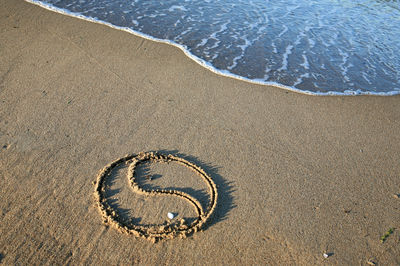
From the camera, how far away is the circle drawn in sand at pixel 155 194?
8.20ft

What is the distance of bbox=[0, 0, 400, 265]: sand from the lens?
8.03 feet

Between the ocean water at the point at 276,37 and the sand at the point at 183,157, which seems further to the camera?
the ocean water at the point at 276,37

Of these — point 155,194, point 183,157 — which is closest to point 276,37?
point 183,157

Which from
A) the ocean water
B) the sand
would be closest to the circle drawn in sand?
the sand

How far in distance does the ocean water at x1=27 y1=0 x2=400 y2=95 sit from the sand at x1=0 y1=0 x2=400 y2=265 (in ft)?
1.61

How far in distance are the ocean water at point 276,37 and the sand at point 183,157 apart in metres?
0.49

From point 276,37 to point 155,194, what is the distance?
15.6ft

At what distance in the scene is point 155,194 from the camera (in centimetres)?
284

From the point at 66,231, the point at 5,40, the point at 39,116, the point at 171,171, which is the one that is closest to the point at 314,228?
the point at 171,171

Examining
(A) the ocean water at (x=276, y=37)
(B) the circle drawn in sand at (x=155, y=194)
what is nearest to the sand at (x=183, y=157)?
(B) the circle drawn in sand at (x=155, y=194)

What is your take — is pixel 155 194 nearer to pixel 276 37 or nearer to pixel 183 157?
pixel 183 157

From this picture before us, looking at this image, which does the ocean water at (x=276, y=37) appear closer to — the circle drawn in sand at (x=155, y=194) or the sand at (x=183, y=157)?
the sand at (x=183, y=157)

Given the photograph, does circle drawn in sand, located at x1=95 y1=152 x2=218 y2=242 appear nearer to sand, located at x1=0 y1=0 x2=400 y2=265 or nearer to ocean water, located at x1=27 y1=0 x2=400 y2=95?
sand, located at x1=0 y1=0 x2=400 y2=265

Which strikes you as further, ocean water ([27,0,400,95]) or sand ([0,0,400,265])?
ocean water ([27,0,400,95])
